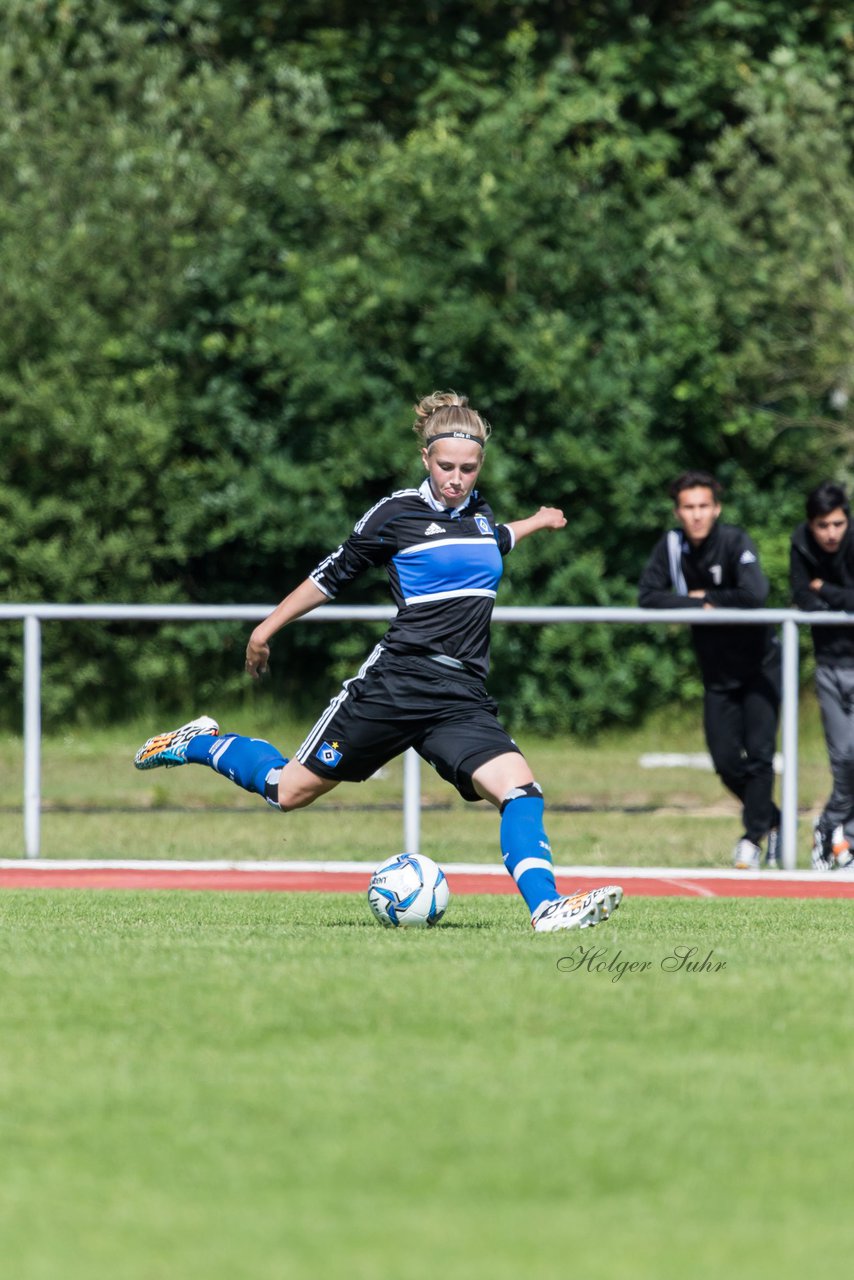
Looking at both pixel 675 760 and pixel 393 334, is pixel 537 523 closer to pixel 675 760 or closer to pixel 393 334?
pixel 675 760

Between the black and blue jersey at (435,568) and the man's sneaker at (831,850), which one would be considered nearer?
the black and blue jersey at (435,568)

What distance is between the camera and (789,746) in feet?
34.1

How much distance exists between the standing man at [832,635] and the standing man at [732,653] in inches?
9.1

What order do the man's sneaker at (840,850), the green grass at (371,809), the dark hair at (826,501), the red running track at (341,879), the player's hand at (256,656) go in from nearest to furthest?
the player's hand at (256,656) < the red running track at (341,879) < the man's sneaker at (840,850) < the dark hair at (826,501) < the green grass at (371,809)

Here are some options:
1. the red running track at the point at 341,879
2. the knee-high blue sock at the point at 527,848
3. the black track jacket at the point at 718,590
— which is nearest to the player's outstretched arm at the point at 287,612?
the knee-high blue sock at the point at 527,848

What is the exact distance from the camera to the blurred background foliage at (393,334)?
57.1 ft

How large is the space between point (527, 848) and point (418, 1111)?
277cm

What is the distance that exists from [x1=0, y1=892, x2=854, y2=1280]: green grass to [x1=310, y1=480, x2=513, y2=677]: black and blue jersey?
125cm

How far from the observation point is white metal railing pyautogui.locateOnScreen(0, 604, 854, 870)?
10.3 metres

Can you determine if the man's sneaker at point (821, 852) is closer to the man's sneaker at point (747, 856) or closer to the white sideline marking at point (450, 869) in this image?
the white sideline marking at point (450, 869)


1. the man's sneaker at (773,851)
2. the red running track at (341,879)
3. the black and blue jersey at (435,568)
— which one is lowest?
the red running track at (341,879)

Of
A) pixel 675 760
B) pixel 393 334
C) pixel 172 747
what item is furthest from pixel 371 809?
pixel 393 334

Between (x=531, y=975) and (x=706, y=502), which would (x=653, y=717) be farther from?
(x=531, y=975)
